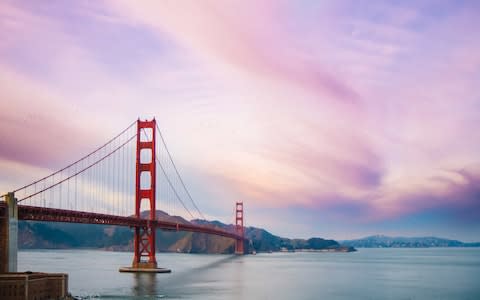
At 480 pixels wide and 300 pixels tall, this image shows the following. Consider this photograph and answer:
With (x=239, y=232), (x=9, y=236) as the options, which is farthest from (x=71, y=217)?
(x=239, y=232)

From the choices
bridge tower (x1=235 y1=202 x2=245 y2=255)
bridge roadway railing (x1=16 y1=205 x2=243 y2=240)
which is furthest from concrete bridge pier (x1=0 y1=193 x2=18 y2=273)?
bridge tower (x1=235 y1=202 x2=245 y2=255)

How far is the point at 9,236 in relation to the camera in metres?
33.9

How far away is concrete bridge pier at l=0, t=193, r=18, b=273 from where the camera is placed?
33.3 m

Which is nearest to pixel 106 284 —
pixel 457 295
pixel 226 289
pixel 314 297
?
pixel 226 289

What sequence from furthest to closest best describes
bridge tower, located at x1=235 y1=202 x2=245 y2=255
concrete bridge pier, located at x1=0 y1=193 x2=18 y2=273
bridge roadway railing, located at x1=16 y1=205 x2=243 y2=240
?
1. bridge tower, located at x1=235 y1=202 x2=245 y2=255
2. bridge roadway railing, located at x1=16 y1=205 x2=243 y2=240
3. concrete bridge pier, located at x1=0 y1=193 x2=18 y2=273

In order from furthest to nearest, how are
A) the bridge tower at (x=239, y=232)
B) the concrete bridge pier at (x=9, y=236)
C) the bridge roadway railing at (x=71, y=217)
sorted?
the bridge tower at (x=239, y=232), the bridge roadway railing at (x=71, y=217), the concrete bridge pier at (x=9, y=236)

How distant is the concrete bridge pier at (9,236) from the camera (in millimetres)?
33344

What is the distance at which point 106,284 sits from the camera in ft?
165

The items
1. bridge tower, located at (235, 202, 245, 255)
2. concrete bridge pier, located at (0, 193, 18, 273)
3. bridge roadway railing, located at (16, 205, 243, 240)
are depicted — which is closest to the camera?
concrete bridge pier, located at (0, 193, 18, 273)

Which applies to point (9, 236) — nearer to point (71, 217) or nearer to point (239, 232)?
point (71, 217)

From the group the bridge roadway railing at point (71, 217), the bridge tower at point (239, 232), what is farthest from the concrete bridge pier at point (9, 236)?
the bridge tower at point (239, 232)

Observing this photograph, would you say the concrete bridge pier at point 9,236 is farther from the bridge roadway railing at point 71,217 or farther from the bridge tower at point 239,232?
the bridge tower at point 239,232

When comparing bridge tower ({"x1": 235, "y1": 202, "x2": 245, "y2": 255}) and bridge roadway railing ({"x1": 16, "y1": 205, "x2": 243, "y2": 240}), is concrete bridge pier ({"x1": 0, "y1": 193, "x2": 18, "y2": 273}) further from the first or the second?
bridge tower ({"x1": 235, "y1": 202, "x2": 245, "y2": 255})

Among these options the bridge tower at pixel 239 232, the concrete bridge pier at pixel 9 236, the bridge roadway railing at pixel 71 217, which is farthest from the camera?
the bridge tower at pixel 239 232
